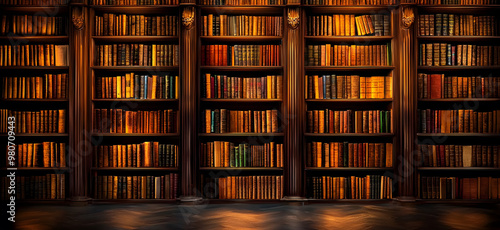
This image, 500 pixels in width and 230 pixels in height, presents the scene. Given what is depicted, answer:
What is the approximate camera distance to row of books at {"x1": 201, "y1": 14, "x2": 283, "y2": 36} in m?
4.10

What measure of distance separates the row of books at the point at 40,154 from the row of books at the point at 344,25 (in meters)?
2.82

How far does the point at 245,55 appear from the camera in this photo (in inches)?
161

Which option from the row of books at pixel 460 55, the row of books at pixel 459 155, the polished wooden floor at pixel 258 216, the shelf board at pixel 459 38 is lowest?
the polished wooden floor at pixel 258 216

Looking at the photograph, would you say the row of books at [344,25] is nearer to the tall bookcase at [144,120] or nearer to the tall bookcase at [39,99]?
the tall bookcase at [144,120]

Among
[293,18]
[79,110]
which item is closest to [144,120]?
[79,110]

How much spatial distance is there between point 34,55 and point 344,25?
3185 millimetres

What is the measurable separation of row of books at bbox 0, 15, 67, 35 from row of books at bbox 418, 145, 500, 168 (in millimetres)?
3916

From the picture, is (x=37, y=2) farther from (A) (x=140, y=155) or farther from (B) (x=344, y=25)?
(B) (x=344, y=25)

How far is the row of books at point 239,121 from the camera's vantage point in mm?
4051

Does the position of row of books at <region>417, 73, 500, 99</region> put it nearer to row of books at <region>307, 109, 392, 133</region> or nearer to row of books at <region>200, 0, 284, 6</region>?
row of books at <region>307, 109, 392, 133</region>

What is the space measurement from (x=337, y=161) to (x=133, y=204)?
2116 mm

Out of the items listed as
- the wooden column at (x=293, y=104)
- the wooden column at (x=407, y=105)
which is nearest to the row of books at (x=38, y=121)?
the wooden column at (x=293, y=104)

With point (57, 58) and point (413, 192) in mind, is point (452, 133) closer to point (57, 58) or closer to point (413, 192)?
point (413, 192)

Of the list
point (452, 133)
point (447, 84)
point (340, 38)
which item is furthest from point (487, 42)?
point (340, 38)
